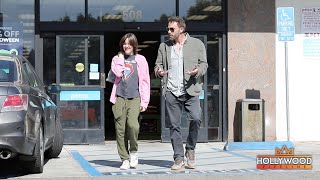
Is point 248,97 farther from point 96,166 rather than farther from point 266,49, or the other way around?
point 96,166

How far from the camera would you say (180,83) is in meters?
8.01

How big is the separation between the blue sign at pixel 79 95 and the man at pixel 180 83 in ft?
16.2

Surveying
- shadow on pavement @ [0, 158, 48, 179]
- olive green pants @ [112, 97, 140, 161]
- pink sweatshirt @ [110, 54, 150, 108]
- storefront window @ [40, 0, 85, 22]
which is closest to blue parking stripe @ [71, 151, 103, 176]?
olive green pants @ [112, 97, 140, 161]

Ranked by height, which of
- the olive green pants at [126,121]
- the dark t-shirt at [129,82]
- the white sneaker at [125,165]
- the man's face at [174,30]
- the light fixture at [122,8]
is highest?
the light fixture at [122,8]

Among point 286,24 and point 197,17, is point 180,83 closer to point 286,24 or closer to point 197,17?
point 286,24

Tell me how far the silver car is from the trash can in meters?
5.07

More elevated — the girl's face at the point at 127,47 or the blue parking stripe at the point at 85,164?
the girl's face at the point at 127,47

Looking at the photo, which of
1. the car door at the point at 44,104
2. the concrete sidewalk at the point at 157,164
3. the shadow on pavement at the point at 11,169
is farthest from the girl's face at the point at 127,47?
the shadow on pavement at the point at 11,169

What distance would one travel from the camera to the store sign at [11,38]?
12.7 m

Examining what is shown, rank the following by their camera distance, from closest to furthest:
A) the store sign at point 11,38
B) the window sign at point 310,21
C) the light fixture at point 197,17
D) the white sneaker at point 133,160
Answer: the white sneaker at point 133,160 < the store sign at point 11,38 < the light fixture at point 197,17 < the window sign at point 310,21

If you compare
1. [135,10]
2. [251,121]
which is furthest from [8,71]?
[251,121]

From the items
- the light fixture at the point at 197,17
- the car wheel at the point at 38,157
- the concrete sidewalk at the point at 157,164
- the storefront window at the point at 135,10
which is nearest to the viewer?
the car wheel at the point at 38,157

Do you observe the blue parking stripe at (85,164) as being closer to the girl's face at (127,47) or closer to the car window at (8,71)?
the car window at (8,71)

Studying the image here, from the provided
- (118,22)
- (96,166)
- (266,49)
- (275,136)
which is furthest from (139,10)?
(96,166)
